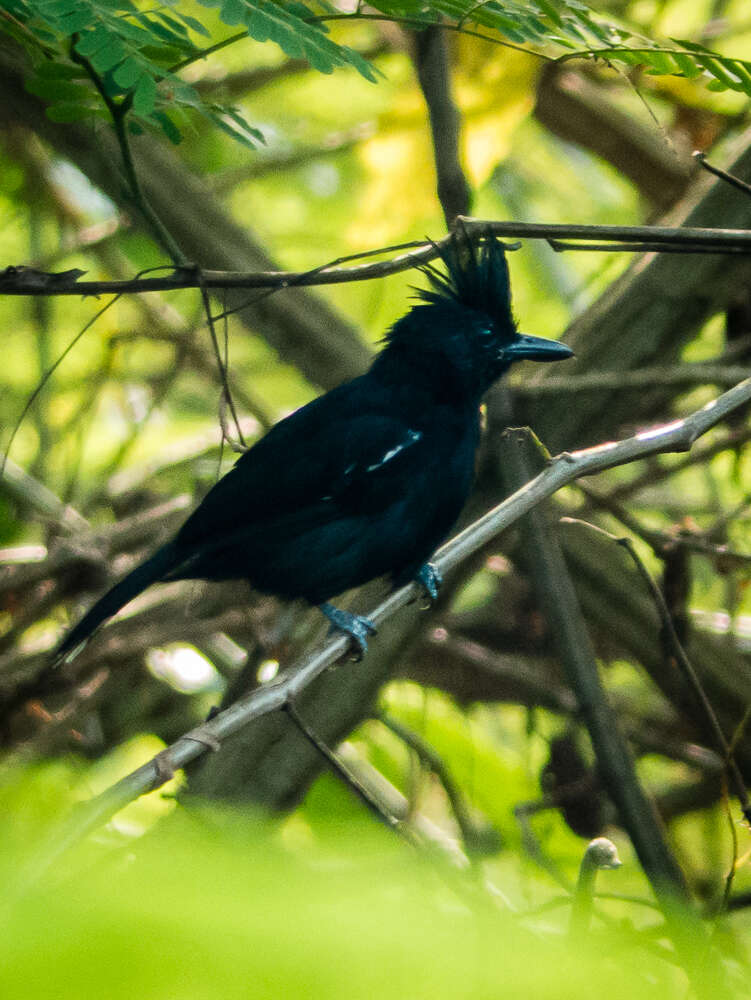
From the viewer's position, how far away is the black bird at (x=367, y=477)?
3254 mm

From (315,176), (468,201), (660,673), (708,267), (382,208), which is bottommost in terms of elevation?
(660,673)

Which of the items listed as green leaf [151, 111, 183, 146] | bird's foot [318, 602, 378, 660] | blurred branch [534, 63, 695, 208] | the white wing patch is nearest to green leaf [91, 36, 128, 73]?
green leaf [151, 111, 183, 146]

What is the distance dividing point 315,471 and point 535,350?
77cm

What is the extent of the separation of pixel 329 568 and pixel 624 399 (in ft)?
3.71

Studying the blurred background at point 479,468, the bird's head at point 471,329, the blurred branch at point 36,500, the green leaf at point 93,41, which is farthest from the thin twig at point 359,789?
the blurred branch at point 36,500

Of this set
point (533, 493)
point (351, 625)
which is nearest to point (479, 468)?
point (351, 625)

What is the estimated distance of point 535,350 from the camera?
134 inches

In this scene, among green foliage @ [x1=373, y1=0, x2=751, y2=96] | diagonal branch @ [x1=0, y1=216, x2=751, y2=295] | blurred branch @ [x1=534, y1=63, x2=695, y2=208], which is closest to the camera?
diagonal branch @ [x1=0, y1=216, x2=751, y2=295]

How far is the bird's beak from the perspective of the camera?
3.37 metres

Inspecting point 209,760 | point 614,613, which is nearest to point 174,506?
point 209,760

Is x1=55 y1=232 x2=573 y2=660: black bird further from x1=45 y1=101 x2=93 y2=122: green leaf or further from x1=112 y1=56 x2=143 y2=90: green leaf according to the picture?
x1=112 y1=56 x2=143 y2=90: green leaf

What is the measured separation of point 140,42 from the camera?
206 centimetres

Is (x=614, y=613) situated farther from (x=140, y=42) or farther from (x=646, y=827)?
(x=140, y=42)

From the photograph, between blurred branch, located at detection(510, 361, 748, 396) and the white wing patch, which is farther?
blurred branch, located at detection(510, 361, 748, 396)
